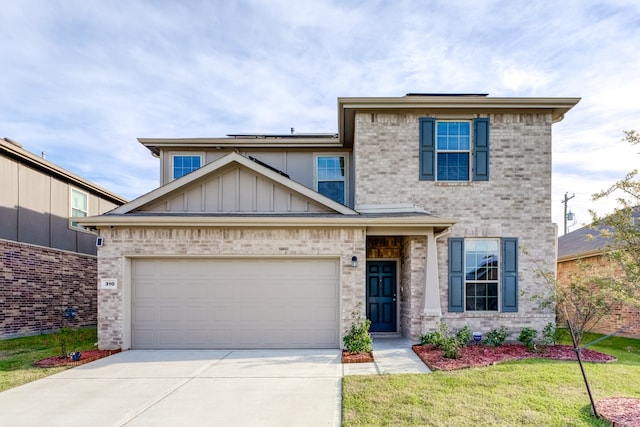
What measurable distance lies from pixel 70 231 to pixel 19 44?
6338 mm

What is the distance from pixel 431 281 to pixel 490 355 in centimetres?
200

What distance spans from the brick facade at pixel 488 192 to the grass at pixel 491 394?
238cm

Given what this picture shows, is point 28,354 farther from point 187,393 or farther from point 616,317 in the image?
point 616,317

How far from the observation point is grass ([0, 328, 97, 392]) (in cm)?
651

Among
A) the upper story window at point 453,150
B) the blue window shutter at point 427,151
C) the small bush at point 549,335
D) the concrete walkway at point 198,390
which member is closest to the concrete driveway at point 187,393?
the concrete walkway at point 198,390

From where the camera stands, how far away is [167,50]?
10406 millimetres

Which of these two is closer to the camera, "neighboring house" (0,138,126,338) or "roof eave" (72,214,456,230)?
"roof eave" (72,214,456,230)

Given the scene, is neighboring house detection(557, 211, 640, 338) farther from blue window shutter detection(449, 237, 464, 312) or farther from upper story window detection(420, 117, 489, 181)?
upper story window detection(420, 117, 489, 181)

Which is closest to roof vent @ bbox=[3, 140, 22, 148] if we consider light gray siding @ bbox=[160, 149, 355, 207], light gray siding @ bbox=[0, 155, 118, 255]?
light gray siding @ bbox=[0, 155, 118, 255]

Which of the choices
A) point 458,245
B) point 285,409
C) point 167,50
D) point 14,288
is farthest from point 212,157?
point 285,409

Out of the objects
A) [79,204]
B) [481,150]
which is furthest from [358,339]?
[79,204]

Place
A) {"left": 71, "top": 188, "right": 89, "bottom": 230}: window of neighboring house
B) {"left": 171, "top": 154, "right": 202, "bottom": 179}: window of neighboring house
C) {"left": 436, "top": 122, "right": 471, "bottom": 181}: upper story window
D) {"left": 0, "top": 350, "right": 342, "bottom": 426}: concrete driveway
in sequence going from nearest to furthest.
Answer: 1. {"left": 0, "top": 350, "right": 342, "bottom": 426}: concrete driveway
2. {"left": 436, "top": 122, "right": 471, "bottom": 181}: upper story window
3. {"left": 171, "top": 154, "right": 202, "bottom": 179}: window of neighboring house
4. {"left": 71, "top": 188, "right": 89, "bottom": 230}: window of neighboring house

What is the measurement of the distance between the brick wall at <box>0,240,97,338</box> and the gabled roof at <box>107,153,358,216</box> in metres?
4.43

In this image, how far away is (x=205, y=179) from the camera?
939cm
